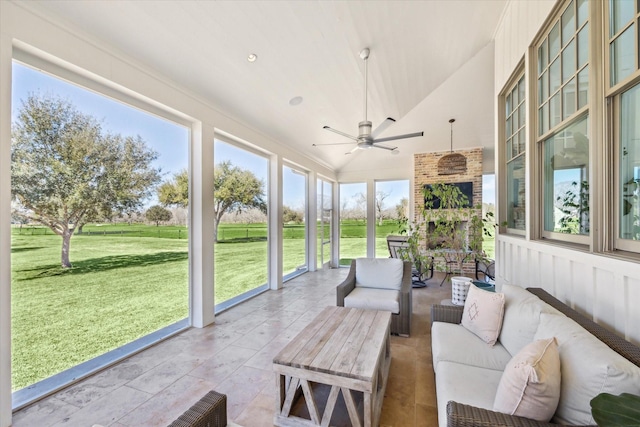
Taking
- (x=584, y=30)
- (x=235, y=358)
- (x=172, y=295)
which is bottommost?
(x=235, y=358)

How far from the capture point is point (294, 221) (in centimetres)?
618

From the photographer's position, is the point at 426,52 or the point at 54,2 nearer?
the point at 54,2

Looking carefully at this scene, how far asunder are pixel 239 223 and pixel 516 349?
383 centimetres

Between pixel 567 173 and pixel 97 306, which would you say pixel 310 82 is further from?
pixel 97 306

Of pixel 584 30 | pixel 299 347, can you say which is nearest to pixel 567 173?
pixel 584 30

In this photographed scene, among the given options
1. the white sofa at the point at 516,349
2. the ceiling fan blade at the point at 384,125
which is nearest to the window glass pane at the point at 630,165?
the white sofa at the point at 516,349

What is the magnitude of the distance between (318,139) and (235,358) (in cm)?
434

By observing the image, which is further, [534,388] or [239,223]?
[239,223]

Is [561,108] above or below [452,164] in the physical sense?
below

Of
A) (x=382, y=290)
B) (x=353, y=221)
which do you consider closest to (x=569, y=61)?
(x=382, y=290)

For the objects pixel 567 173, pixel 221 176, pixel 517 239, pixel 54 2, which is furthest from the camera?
pixel 221 176

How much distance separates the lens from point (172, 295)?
11.0 feet

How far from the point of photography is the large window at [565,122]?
188 cm

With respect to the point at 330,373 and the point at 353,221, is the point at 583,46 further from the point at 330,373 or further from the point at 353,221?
the point at 353,221
